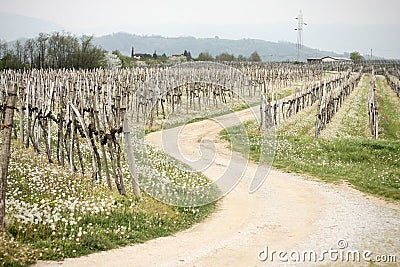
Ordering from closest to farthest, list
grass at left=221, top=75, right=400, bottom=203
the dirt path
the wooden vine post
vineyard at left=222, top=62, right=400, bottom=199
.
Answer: the dirt path, the wooden vine post, grass at left=221, top=75, right=400, bottom=203, vineyard at left=222, top=62, right=400, bottom=199

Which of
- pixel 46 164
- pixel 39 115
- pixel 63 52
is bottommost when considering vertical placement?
pixel 46 164

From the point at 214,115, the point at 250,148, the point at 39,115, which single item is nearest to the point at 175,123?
the point at 214,115

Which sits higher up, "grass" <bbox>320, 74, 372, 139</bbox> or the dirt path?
"grass" <bbox>320, 74, 372, 139</bbox>

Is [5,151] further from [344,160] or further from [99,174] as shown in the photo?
[344,160]

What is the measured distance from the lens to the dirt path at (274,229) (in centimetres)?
991

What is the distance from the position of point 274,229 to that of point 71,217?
17.1 feet

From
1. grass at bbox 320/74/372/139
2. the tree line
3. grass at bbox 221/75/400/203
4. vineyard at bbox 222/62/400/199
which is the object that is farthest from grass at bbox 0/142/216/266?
the tree line

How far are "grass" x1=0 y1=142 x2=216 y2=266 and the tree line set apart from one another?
67033 millimetres

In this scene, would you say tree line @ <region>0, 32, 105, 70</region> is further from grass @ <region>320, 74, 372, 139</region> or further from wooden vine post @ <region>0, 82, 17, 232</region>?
wooden vine post @ <region>0, 82, 17, 232</region>

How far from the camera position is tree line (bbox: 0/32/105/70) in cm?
7856

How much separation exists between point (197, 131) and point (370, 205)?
17.4 meters

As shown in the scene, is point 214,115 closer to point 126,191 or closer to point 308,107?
point 308,107

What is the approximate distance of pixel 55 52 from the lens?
81.2 meters

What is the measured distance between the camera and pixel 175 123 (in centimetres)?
3394
